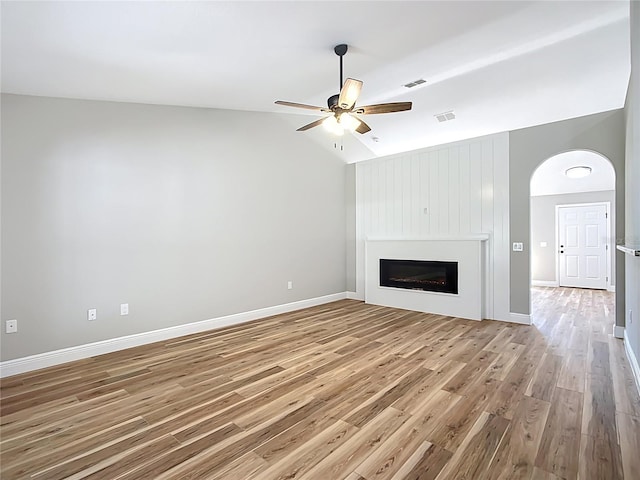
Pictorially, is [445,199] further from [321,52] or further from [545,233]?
[545,233]

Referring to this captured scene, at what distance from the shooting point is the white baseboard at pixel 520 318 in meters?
4.62

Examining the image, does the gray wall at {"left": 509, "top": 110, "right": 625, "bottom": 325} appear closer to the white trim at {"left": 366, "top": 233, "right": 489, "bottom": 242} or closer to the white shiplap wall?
the white shiplap wall

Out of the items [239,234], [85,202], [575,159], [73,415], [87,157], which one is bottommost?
[73,415]

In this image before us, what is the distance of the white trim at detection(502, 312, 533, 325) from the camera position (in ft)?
15.2

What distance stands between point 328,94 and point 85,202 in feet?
10.0

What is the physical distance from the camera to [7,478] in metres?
1.73

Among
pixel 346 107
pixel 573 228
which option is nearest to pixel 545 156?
pixel 346 107

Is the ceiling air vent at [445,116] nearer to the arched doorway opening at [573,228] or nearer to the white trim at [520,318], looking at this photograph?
the white trim at [520,318]

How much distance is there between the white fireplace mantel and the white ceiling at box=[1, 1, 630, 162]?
2.05 m

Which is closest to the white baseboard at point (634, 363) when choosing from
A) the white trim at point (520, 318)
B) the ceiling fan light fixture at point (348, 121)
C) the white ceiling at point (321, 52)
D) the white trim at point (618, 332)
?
the white trim at point (618, 332)

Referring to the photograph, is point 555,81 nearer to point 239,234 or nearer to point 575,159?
point 575,159

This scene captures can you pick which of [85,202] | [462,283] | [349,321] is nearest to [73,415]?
[85,202]

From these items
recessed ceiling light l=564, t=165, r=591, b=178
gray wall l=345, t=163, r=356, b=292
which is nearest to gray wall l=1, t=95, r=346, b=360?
gray wall l=345, t=163, r=356, b=292

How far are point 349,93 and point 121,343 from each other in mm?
3701
